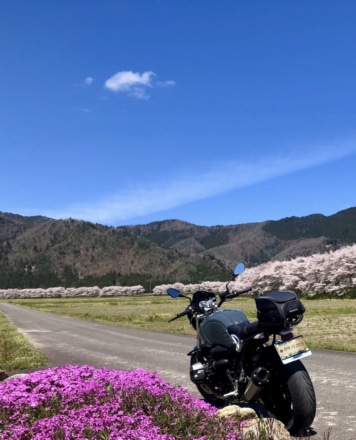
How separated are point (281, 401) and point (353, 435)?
102 centimetres

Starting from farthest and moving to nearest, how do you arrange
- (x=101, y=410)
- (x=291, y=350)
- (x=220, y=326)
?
(x=220, y=326)
(x=291, y=350)
(x=101, y=410)

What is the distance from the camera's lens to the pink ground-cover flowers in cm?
436

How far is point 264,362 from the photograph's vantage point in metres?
5.98

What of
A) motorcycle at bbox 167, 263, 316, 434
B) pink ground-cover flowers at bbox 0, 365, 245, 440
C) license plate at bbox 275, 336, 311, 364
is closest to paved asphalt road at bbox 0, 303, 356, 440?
motorcycle at bbox 167, 263, 316, 434

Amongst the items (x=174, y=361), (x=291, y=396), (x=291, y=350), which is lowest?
(x=174, y=361)

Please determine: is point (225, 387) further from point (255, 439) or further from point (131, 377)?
point (255, 439)

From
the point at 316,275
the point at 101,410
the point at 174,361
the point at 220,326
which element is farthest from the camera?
the point at 316,275

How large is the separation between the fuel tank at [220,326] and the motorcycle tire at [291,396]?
78 centimetres

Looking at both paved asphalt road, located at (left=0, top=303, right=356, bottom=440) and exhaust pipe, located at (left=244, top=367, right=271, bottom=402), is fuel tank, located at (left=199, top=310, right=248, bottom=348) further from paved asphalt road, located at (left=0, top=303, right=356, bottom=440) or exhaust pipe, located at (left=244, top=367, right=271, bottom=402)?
paved asphalt road, located at (left=0, top=303, right=356, bottom=440)

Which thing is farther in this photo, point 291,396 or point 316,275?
point 316,275

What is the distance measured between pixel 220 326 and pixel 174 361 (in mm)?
7160

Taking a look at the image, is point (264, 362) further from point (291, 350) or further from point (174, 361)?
point (174, 361)

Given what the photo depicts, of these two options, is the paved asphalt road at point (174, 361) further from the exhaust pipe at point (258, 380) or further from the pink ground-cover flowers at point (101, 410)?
the pink ground-cover flowers at point (101, 410)

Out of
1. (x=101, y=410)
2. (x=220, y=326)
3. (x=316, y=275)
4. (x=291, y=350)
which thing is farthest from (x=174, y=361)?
(x=316, y=275)
